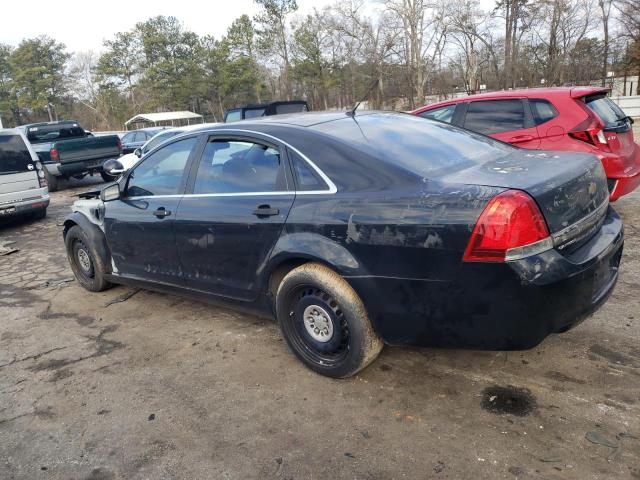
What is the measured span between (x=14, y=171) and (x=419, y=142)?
800cm

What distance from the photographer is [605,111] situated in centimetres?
559

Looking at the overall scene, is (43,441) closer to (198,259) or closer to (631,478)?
(198,259)

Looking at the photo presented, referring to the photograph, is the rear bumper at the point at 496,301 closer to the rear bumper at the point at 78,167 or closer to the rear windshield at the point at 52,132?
the rear bumper at the point at 78,167

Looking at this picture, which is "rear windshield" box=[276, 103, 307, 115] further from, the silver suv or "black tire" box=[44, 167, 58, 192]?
the silver suv

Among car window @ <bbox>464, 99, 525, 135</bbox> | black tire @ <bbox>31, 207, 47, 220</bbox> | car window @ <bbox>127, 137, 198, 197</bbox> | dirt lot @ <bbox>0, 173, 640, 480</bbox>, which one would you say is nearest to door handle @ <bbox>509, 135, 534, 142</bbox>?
car window @ <bbox>464, 99, 525, 135</bbox>

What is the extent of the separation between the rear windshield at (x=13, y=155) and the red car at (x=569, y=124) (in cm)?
758

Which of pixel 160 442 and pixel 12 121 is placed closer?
pixel 160 442

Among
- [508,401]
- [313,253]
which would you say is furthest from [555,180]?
[313,253]

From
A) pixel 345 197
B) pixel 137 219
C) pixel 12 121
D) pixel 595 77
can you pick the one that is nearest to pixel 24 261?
pixel 137 219

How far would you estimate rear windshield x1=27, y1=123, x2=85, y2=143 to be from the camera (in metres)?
14.5

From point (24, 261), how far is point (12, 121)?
211 ft

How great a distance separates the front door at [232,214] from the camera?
124 inches

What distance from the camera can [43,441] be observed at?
274 cm

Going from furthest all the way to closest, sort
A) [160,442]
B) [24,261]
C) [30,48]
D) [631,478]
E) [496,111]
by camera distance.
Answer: [30,48] < [24,261] < [496,111] < [160,442] < [631,478]
